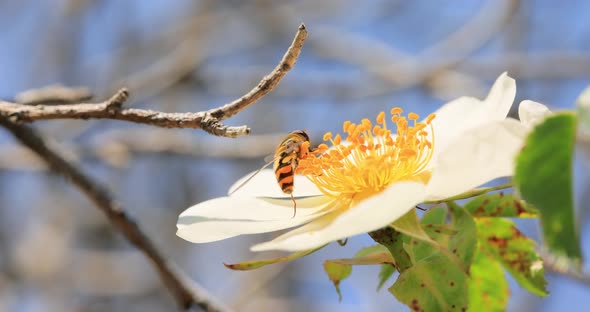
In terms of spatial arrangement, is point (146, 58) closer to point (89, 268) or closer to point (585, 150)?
point (89, 268)

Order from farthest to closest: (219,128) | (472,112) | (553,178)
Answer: (472,112) < (219,128) < (553,178)

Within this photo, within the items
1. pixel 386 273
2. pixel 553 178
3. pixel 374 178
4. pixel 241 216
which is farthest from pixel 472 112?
pixel 553 178

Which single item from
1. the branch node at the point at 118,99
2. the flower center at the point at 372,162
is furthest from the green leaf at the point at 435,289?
the branch node at the point at 118,99

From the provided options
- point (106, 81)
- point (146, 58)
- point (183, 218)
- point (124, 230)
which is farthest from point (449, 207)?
point (146, 58)

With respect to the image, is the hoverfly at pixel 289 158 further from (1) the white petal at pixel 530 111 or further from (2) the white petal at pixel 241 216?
(1) the white petal at pixel 530 111

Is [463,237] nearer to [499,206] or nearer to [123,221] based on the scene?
[499,206]

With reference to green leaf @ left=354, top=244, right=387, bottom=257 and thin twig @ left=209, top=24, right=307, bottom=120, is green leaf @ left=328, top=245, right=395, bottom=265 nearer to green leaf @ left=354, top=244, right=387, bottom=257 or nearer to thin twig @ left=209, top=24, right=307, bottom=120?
green leaf @ left=354, top=244, right=387, bottom=257
